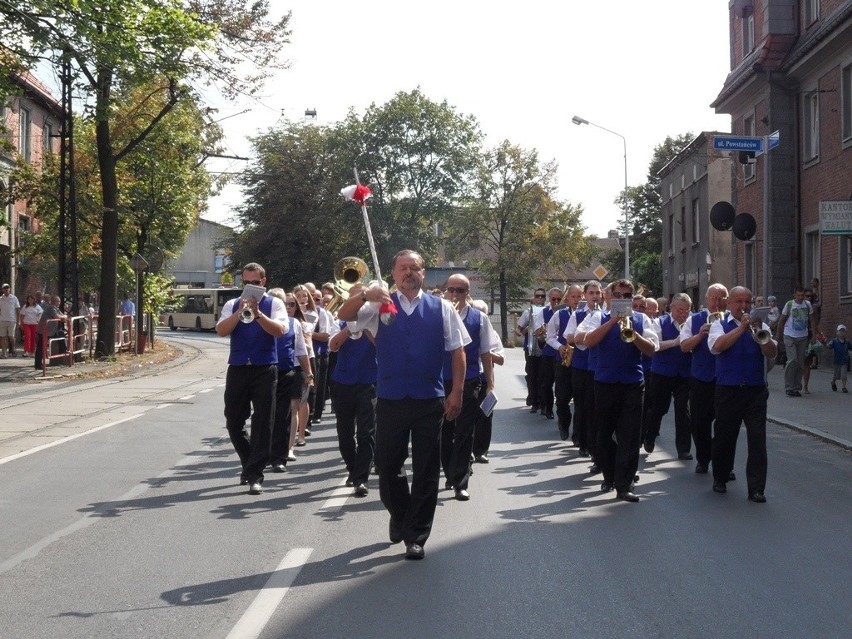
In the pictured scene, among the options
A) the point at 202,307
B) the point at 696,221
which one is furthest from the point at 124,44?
the point at 202,307

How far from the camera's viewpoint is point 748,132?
34.9m

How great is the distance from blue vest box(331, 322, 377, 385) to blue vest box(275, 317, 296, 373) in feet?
1.95

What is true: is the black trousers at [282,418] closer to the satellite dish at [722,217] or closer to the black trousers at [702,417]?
Answer: the black trousers at [702,417]

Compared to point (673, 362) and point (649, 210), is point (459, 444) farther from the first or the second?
point (649, 210)

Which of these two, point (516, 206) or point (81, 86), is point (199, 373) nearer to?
point (81, 86)

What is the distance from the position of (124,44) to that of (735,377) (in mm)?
16475

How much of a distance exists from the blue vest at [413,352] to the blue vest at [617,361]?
2.96 m

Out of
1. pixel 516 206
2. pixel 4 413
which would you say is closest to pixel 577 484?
pixel 4 413

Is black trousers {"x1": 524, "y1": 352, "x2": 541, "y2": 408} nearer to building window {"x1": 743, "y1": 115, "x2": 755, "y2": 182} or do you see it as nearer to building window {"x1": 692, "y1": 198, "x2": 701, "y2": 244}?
building window {"x1": 743, "y1": 115, "x2": 755, "y2": 182}

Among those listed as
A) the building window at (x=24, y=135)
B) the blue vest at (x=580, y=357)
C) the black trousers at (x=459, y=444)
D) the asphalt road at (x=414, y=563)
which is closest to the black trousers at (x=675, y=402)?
the asphalt road at (x=414, y=563)

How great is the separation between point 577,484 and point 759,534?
270cm

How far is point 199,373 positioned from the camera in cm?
2888

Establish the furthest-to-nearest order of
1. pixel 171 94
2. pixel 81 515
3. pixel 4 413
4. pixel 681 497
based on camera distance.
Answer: pixel 171 94 < pixel 4 413 < pixel 681 497 < pixel 81 515

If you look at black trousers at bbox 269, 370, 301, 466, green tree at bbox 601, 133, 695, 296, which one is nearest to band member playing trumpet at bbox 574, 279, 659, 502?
black trousers at bbox 269, 370, 301, 466
